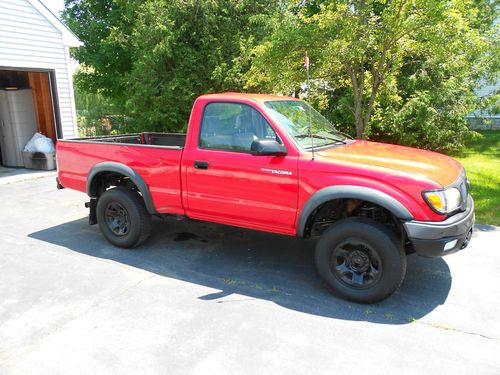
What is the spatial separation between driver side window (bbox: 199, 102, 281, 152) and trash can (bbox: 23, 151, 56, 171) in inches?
330

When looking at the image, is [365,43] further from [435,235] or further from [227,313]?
[227,313]

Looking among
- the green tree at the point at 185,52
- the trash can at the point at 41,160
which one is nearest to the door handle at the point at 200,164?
the trash can at the point at 41,160

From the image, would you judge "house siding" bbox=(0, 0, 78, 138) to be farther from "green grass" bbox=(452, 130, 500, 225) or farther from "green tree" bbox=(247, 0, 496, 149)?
"green grass" bbox=(452, 130, 500, 225)

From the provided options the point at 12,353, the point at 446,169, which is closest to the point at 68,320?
the point at 12,353

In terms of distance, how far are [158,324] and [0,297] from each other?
5.68 feet

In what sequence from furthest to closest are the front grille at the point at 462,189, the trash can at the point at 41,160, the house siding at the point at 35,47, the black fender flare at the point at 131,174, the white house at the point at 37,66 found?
the trash can at the point at 41,160
the white house at the point at 37,66
the house siding at the point at 35,47
the black fender flare at the point at 131,174
the front grille at the point at 462,189

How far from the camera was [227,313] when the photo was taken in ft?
12.3

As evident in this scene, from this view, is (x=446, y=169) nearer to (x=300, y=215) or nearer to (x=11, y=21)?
(x=300, y=215)

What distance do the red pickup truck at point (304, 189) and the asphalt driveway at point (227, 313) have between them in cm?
43

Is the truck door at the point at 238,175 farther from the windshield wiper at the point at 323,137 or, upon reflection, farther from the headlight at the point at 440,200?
the headlight at the point at 440,200

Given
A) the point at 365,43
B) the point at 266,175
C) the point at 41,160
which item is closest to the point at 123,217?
the point at 266,175

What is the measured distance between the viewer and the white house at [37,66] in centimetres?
1036

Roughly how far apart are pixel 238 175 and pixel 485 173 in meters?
7.30

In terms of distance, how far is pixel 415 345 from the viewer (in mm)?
3230
